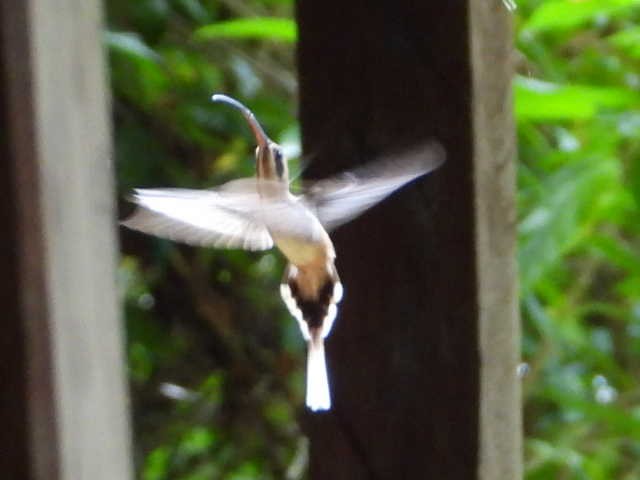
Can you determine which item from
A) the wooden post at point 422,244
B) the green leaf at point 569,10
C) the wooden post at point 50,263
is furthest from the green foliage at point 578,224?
the wooden post at point 50,263

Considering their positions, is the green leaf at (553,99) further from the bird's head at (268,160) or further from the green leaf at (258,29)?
the bird's head at (268,160)

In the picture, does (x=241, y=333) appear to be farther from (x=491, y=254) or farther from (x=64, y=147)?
(x=64, y=147)

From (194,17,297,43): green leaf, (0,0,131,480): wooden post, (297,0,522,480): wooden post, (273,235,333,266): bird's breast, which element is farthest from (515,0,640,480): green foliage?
(0,0,131,480): wooden post

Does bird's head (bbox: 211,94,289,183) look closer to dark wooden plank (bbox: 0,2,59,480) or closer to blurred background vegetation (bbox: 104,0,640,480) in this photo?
dark wooden plank (bbox: 0,2,59,480)

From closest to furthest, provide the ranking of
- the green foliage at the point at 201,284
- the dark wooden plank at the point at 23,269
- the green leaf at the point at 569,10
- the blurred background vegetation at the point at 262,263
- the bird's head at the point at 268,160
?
the dark wooden plank at the point at 23,269 → the bird's head at the point at 268,160 → the green leaf at the point at 569,10 → the blurred background vegetation at the point at 262,263 → the green foliage at the point at 201,284

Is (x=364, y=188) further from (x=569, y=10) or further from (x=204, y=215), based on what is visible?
(x=569, y=10)

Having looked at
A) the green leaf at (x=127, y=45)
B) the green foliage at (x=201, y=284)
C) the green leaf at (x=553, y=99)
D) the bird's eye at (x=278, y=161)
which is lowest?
the green foliage at (x=201, y=284)
